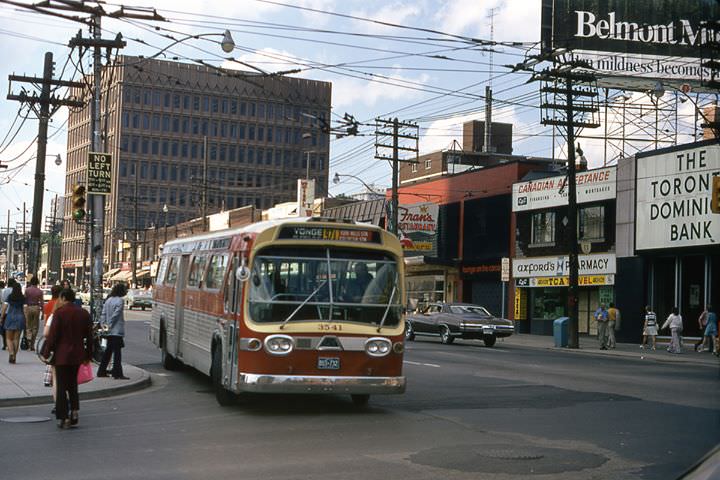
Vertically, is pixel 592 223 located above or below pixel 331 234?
above

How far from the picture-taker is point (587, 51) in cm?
4766

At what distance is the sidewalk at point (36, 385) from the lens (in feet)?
49.4

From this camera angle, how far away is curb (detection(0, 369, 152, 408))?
14.8 meters

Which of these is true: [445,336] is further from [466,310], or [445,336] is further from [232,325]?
[232,325]

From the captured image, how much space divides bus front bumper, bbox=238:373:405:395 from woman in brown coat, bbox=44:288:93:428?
2.25 meters

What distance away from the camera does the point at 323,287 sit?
14.0 m

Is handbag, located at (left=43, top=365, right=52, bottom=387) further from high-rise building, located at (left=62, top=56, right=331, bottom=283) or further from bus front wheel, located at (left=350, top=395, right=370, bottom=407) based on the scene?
high-rise building, located at (left=62, top=56, right=331, bottom=283)

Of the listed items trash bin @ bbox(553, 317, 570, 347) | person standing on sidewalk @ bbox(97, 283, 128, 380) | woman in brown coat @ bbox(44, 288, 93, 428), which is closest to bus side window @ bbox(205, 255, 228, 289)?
person standing on sidewalk @ bbox(97, 283, 128, 380)

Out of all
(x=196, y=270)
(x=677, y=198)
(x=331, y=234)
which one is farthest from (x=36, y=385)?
(x=677, y=198)

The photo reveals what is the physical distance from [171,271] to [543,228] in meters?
30.4

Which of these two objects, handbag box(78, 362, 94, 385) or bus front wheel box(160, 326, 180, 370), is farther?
bus front wheel box(160, 326, 180, 370)

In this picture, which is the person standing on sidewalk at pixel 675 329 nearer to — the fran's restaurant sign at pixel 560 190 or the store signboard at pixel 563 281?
the store signboard at pixel 563 281

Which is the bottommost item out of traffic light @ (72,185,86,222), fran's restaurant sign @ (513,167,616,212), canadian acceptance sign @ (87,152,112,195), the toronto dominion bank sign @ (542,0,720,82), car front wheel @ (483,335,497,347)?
car front wheel @ (483,335,497,347)

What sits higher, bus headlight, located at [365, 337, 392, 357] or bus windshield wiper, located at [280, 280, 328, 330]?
bus windshield wiper, located at [280, 280, 328, 330]
